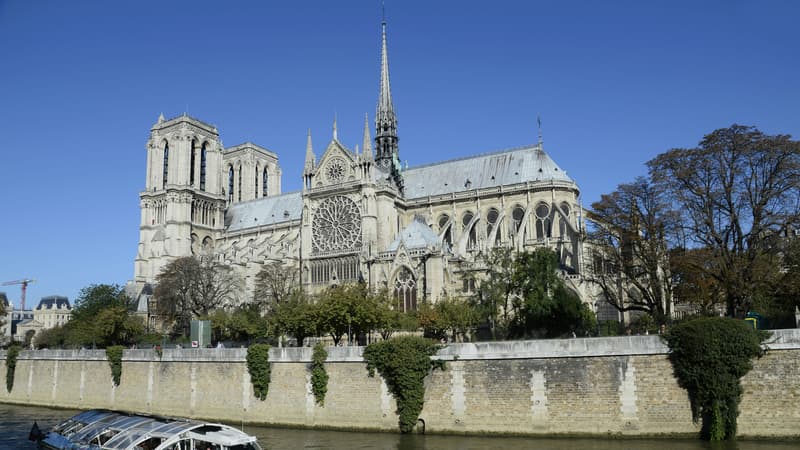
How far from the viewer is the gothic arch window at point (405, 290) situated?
51.5 m

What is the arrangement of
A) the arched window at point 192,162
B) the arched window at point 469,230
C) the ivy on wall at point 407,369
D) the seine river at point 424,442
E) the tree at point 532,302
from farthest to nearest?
the arched window at point 192,162, the arched window at point 469,230, the tree at point 532,302, the ivy on wall at point 407,369, the seine river at point 424,442

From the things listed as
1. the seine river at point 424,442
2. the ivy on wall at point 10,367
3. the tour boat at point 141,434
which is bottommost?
the seine river at point 424,442

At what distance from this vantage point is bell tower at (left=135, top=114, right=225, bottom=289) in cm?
8256

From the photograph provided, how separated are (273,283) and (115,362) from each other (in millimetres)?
→ 21773

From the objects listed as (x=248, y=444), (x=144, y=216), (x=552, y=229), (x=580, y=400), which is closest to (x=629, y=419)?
(x=580, y=400)

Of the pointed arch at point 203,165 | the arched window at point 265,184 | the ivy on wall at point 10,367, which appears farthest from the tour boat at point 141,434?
the arched window at point 265,184

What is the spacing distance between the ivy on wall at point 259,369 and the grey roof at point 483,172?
37.0 m

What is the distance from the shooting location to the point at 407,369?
102ft

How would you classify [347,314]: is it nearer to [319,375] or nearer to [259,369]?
[259,369]

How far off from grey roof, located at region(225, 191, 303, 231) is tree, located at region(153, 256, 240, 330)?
46.1ft

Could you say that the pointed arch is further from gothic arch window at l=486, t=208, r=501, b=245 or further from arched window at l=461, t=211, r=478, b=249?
gothic arch window at l=486, t=208, r=501, b=245

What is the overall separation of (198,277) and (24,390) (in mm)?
18910

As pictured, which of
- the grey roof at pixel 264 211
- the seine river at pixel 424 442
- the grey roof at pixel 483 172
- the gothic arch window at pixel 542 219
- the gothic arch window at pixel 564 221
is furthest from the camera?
the grey roof at pixel 264 211

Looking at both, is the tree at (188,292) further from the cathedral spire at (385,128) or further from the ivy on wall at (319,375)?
the ivy on wall at (319,375)
